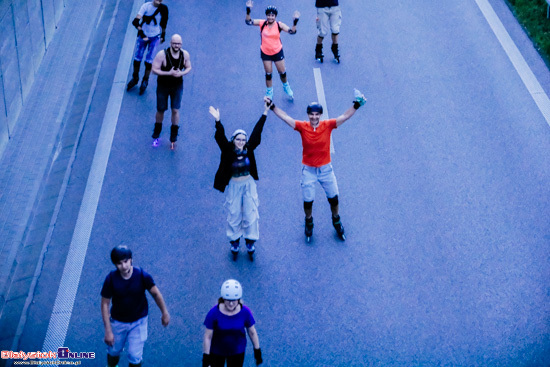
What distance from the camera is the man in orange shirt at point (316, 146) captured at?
31.0 feet

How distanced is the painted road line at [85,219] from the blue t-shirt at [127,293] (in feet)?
5.35

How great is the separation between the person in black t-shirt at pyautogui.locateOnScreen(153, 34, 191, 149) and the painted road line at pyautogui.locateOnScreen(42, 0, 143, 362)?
102cm

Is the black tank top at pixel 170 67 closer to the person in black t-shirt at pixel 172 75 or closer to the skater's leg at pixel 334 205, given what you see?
the person in black t-shirt at pixel 172 75

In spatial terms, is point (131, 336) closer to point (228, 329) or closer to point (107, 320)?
point (107, 320)

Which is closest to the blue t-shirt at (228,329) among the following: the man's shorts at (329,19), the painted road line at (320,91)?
the painted road line at (320,91)

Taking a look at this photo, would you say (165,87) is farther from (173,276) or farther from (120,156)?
(173,276)

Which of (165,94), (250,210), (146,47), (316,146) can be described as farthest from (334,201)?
(146,47)

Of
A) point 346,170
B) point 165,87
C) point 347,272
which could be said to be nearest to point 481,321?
point 347,272

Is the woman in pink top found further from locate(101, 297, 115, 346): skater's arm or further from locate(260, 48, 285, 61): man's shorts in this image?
locate(101, 297, 115, 346): skater's arm

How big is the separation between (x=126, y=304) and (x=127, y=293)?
0.14 metres

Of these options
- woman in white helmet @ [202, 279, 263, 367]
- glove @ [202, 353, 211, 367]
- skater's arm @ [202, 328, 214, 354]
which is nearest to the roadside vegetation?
woman in white helmet @ [202, 279, 263, 367]

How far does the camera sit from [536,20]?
49.1ft

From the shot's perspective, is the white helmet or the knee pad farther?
the knee pad

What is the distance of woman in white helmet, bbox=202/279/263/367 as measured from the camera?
7.11 metres
